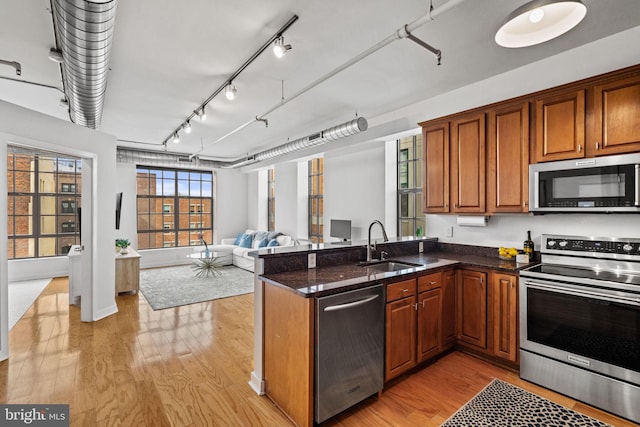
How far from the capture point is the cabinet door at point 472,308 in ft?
9.49

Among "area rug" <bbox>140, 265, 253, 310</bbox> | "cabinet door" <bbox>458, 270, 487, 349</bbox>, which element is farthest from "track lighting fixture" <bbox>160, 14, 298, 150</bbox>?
"area rug" <bbox>140, 265, 253, 310</bbox>

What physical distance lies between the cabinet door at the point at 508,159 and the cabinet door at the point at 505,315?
2.40 feet

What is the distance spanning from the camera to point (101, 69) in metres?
2.59

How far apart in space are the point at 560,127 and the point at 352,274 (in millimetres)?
2243

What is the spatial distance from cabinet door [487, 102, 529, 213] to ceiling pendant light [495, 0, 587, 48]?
1303 millimetres

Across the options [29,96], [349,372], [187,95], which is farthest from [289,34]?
[29,96]

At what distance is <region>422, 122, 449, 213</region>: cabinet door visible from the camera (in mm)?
3504

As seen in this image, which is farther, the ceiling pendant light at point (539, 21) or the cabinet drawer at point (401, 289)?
the cabinet drawer at point (401, 289)

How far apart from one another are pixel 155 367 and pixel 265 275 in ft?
4.80

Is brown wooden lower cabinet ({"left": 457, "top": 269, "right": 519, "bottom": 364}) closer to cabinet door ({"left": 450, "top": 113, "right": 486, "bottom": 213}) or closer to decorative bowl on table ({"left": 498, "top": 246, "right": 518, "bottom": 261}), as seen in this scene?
decorative bowl on table ({"left": 498, "top": 246, "right": 518, "bottom": 261})

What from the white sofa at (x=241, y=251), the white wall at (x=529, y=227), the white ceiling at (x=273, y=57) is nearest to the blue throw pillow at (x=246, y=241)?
the white sofa at (x=241, y=251)

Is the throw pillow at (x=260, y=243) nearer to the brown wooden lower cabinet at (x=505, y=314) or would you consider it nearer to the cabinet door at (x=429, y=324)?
the cabinet door at (x=429, y=324)

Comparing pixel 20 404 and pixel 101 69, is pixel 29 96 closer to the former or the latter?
pixel 101 69

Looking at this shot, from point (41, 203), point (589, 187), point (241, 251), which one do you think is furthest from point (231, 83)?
point (41, 203)
